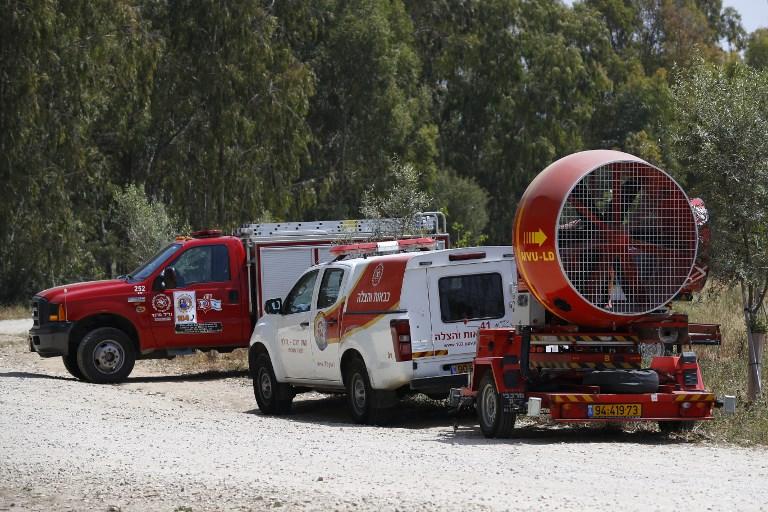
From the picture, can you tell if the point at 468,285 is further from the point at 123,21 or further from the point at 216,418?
the point at 123,21

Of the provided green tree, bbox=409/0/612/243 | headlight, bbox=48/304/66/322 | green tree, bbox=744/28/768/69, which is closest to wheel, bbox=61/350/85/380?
headlight, bbox=48/304/66/322

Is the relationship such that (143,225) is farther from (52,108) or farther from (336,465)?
(336,465)

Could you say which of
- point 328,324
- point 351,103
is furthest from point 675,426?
point 351,103

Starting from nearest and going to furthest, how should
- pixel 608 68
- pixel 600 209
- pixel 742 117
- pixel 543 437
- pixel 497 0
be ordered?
pixel 600 209 < pixel 543 437 < pixel 742 117 < pixel 497 0 < pixel 608 68

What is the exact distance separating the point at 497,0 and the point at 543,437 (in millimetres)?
54824

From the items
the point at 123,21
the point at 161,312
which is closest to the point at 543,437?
the point at 161,312

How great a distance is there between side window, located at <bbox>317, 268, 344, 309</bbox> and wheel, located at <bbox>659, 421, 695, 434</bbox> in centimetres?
438

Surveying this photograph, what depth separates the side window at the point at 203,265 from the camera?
858 inches

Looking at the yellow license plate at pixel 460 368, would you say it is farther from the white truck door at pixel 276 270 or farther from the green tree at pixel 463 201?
the green tree at pixel 463 201

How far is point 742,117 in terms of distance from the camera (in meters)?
15.1

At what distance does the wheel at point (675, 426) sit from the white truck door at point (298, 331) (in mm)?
4859

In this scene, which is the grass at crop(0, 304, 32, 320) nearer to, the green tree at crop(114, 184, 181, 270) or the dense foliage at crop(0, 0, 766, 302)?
the dense foliage at crop(0, 0, 766, 302)

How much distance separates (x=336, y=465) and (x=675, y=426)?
4137mm

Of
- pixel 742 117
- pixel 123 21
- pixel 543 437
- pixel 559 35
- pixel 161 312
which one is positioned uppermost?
pixel 559 35
